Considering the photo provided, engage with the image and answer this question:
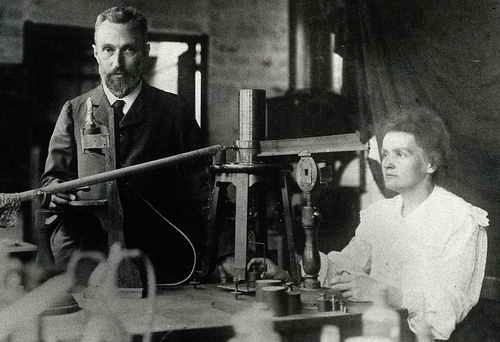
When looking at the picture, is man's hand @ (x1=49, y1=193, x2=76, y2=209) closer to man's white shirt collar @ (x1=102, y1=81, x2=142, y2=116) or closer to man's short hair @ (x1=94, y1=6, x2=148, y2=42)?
man's white shirt collar @ (x1=102, y1=81, x2=142, y2=116)

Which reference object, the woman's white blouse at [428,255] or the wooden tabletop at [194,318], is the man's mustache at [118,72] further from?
the woman's white blouse at [428,255]

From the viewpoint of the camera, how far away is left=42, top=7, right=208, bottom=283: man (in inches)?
78.1

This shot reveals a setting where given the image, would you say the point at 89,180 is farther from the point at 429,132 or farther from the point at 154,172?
the point at 429,132

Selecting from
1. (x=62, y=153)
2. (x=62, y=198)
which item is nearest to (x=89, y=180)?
(x=62, y=198)

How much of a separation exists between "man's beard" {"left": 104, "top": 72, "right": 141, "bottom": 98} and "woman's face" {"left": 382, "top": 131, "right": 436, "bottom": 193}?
887mm

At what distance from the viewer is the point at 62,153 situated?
2037mm

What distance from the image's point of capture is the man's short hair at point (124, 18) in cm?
198

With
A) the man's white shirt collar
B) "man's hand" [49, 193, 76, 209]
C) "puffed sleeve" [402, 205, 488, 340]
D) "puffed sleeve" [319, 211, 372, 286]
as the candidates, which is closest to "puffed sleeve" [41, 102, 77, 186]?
the man's white shirt collar

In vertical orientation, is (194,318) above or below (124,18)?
below

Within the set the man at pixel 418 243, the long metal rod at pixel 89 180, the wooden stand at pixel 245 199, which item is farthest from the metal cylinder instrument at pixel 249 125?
the man at pixel 418 243

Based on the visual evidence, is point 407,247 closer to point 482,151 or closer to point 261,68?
point 482,151

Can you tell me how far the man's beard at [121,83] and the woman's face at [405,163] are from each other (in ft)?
2.91

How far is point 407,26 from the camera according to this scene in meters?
2.20

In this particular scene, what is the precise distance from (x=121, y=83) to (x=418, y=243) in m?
1.11
